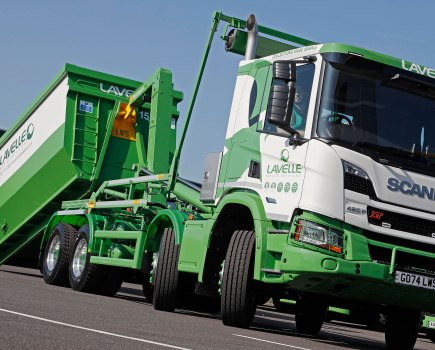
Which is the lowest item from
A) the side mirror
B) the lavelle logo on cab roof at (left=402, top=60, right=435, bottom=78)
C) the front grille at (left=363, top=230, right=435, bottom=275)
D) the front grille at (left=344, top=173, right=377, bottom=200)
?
the front grille at (left=363, top=230, right=435, bottom=275)

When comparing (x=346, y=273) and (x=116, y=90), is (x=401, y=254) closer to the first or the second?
(x=346, y=273)

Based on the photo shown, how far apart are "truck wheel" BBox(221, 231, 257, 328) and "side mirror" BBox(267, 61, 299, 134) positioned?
4.69ft

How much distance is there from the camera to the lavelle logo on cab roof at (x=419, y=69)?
9195mm

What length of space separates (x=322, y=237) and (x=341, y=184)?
1.66 ft

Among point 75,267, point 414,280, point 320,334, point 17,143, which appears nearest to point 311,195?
point 414,280

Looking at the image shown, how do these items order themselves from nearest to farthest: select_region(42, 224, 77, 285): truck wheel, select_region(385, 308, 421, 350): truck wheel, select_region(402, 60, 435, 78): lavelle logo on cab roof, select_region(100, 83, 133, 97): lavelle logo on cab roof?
select_region(402, 60, 435, 78): lavelle logo on cab roof → select_region(385, 308, 421, 350): truck wheel → select_region(42, 224, 77, 285): truck wheel → select_region(100, 83, 133, 97): lavelle logo on cab roof

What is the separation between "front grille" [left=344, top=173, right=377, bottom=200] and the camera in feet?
28.4

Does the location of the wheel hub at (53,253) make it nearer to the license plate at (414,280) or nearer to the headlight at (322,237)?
the headlight at (322,237)

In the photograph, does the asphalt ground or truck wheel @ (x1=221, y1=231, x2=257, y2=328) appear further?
truck wheel @ (x1=221, y1=231, x2=257, y2=328)

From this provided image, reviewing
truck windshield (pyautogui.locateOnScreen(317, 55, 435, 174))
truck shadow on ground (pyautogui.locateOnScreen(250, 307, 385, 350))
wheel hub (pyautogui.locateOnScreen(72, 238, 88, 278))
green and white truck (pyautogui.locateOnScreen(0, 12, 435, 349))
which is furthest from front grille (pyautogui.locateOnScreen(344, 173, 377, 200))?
wheel hub (pyautogui.locateOnScreen(72, 238, 88, 278))

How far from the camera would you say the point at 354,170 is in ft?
28.4

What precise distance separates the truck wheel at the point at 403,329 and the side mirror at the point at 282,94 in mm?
2895

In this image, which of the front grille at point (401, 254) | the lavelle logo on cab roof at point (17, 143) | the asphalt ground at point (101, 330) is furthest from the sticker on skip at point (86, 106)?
the front grille at point (401, 254)

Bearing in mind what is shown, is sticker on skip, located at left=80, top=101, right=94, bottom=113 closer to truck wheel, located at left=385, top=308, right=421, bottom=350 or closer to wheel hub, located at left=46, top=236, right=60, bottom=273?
wheel hub, located at left=46, top=236, right=60, bottom=273
